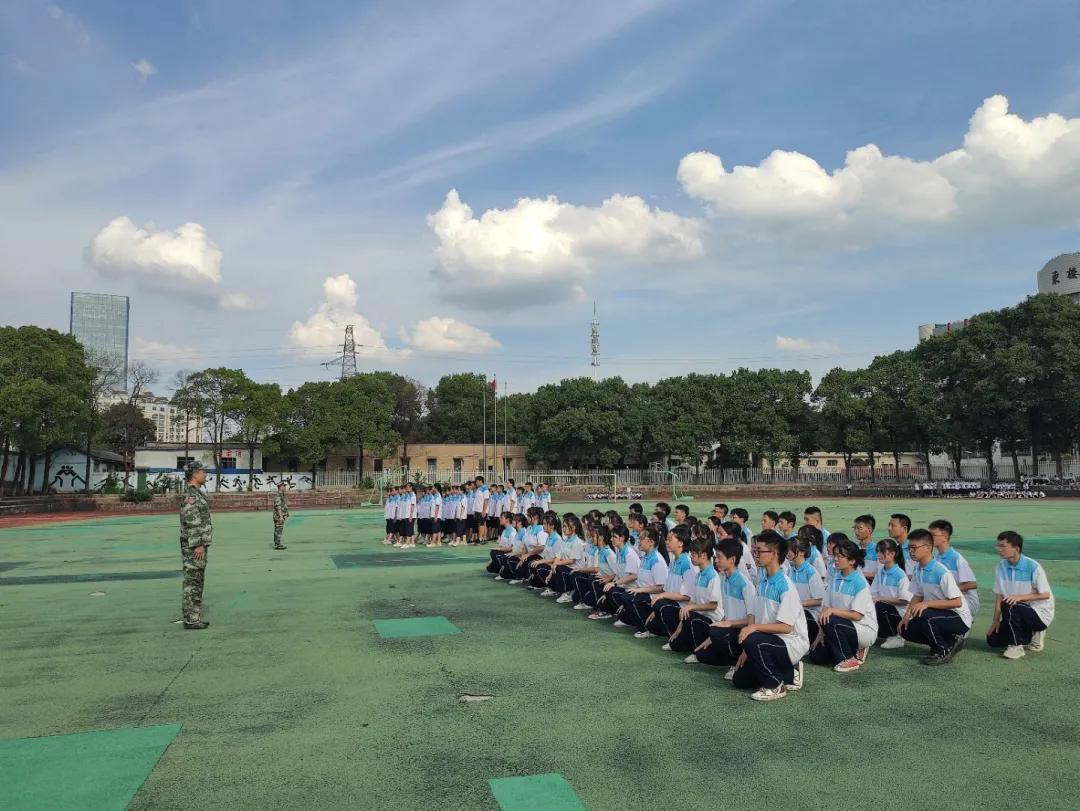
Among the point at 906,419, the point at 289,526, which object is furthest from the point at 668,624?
the point at 906,419

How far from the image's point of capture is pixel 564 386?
59531 mm

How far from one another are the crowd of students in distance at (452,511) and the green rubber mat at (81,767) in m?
13.7

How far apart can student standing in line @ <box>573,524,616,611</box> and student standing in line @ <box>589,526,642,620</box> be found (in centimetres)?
6

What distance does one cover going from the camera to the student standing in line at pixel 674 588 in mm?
7969

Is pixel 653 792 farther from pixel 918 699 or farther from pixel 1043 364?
pixel 1043 364

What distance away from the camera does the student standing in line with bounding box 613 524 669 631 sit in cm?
857

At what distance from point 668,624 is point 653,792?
365 centimetres

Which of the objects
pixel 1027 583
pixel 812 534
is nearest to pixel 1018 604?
pixel 1027 583

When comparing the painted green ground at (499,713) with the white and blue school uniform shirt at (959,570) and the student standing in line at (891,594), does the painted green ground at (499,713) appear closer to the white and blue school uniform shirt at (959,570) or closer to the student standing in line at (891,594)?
the student standing in line at (891,594)

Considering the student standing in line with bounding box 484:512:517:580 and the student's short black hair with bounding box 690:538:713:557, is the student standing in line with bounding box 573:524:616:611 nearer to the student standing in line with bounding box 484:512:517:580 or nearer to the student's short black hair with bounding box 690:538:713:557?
the student's short black hair with bounding box 690:538:713:557

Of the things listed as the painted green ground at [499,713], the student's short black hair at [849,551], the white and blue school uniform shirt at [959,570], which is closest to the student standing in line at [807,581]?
the student's short black hair at [849,551]

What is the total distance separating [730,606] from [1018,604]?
282 centimetres

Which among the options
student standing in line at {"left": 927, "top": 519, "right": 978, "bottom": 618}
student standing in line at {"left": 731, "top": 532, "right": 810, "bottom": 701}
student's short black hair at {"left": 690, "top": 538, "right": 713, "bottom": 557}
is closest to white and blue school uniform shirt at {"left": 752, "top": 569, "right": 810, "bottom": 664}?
student standing in line at {"left": 731, "top": 532, "right": 810, "bottom": 701}

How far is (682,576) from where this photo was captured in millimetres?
8055
